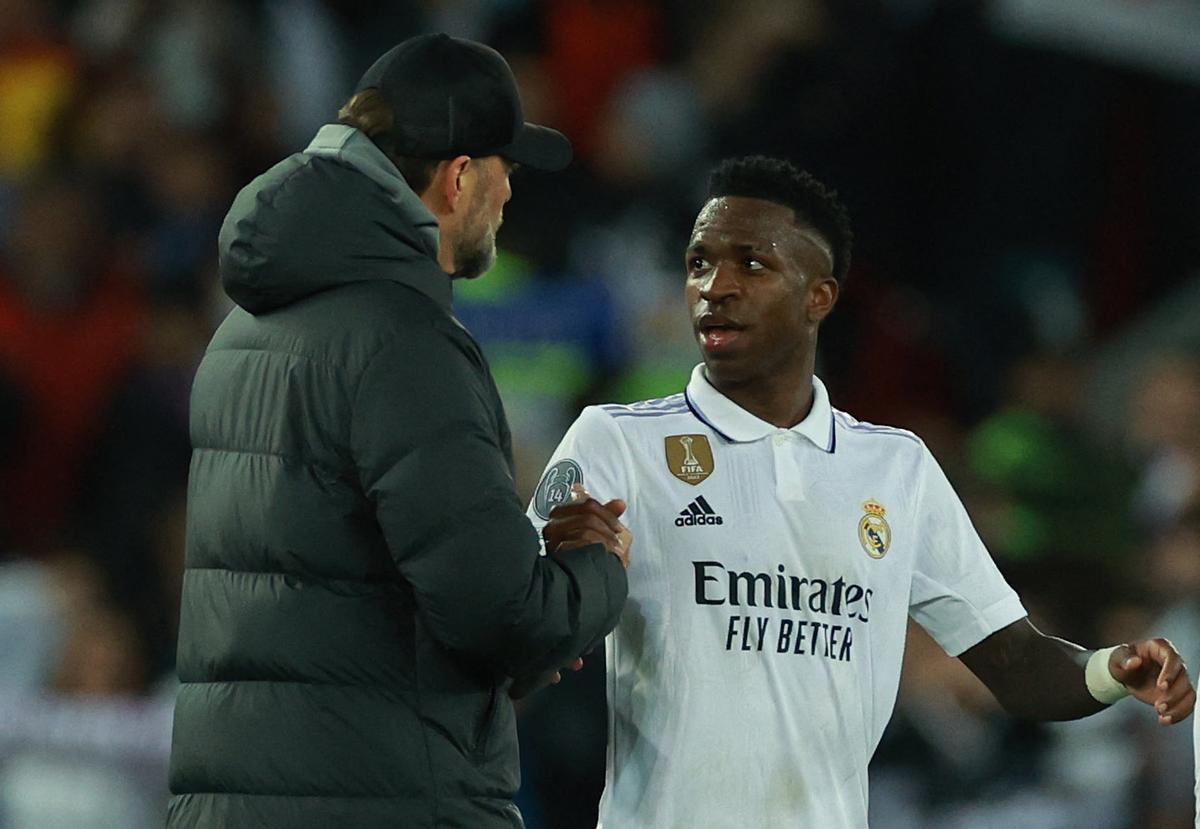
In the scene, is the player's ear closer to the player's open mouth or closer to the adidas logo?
the player's open mouth

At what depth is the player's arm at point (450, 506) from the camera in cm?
274

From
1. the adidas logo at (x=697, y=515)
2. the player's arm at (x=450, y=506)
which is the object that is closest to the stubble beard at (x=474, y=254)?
the player's arm at (x=450, y=506)

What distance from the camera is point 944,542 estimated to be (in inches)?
150

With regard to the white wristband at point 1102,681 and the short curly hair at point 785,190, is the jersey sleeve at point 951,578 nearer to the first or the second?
the white wristband at point 1102,681

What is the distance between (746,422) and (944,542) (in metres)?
0.47

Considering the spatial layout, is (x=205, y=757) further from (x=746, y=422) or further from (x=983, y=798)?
(x=983, y=798)

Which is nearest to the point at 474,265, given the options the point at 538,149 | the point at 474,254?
the point at 474,254

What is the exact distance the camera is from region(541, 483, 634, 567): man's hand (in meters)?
3.08

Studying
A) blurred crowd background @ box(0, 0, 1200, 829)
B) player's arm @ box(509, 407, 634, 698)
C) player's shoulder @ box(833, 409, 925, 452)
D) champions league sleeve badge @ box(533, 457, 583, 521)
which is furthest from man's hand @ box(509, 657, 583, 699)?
blurred crowd background @ box(0, 0, 1200, 829)

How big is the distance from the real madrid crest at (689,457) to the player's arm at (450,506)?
2.47 feet

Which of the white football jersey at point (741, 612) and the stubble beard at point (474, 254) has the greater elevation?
the stubble beard at point (474, 254)

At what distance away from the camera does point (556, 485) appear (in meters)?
3.48

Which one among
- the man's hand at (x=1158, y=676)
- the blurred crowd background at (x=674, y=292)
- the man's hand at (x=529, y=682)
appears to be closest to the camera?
the man's hand at (x=529, y=682)

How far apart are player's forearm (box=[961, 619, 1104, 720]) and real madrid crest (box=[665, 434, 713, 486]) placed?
0.67 m
